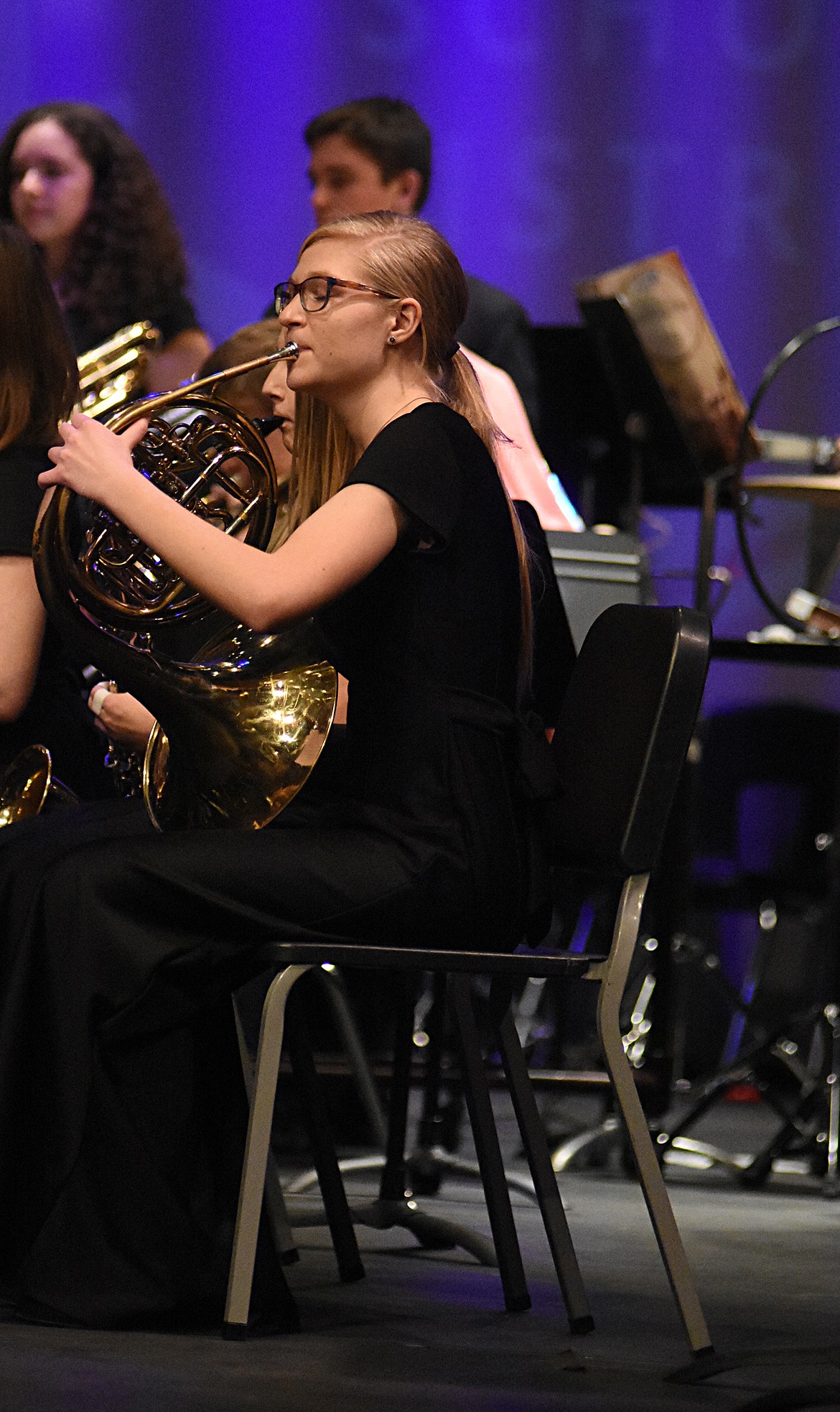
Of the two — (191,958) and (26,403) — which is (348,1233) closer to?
(191,958)

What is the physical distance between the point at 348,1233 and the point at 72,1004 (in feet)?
1.96

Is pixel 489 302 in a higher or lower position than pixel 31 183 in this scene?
lower

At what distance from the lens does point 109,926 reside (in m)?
1.73

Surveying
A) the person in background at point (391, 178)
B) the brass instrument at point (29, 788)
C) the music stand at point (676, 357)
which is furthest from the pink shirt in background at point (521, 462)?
the brass instrument at point (29, 788)

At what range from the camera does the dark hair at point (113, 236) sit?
11.8 feet

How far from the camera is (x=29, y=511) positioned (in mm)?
2188

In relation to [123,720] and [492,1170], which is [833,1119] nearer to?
[492,1170]

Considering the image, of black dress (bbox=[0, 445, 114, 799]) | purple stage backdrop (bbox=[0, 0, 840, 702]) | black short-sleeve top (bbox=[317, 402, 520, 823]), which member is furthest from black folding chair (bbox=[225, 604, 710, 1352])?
purple stage backdrop (bbox=[0, 0, 840, 702])

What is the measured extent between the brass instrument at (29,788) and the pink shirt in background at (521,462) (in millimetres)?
1043

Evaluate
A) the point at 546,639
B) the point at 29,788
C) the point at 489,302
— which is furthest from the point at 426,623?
the point at 489,302

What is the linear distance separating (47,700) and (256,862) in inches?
28.3

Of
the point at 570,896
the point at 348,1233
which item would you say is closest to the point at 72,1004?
the point at 348,1233

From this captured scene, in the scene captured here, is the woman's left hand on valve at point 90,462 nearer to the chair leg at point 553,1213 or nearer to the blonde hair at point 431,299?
the blonde hair at point 431,299

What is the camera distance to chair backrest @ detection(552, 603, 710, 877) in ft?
5.98
